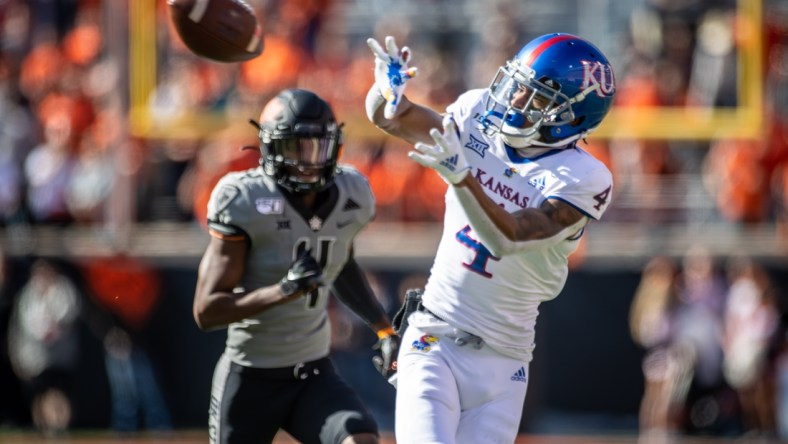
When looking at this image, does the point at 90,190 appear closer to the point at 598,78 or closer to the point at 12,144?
the point at 12,144

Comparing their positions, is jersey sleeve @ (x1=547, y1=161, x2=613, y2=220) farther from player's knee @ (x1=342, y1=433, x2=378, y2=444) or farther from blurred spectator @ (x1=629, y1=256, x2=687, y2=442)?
blurred spectator @ (x1=629, y1=256, x2=687, y2=442)

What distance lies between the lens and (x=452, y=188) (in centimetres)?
407

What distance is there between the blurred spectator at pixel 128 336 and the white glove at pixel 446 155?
7345 millimetres

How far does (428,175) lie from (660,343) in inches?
91.4

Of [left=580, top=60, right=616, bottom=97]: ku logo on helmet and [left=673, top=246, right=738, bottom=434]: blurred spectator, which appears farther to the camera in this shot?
[left=673, top=246, right=738, bottom=434]: blurred spectator

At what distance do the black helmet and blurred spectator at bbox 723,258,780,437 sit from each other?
620cm

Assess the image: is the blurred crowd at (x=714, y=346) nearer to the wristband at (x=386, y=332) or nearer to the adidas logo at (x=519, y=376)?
the wristband at (x=386, y=332)

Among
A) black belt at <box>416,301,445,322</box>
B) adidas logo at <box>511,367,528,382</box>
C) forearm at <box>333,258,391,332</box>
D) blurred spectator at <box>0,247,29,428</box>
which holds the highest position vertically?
black belt at <box>416,301,445,322</box>

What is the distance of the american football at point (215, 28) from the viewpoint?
526 cm

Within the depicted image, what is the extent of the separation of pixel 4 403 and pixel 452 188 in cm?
805

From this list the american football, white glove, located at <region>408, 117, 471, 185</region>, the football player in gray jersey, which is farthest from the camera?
the american football

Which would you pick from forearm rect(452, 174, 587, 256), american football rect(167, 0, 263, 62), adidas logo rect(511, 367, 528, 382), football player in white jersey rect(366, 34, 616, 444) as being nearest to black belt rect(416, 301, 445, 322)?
football player in white jersey rect(366, 34, 616, 444)

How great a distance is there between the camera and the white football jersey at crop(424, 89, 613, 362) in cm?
429

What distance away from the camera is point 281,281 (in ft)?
15.2
